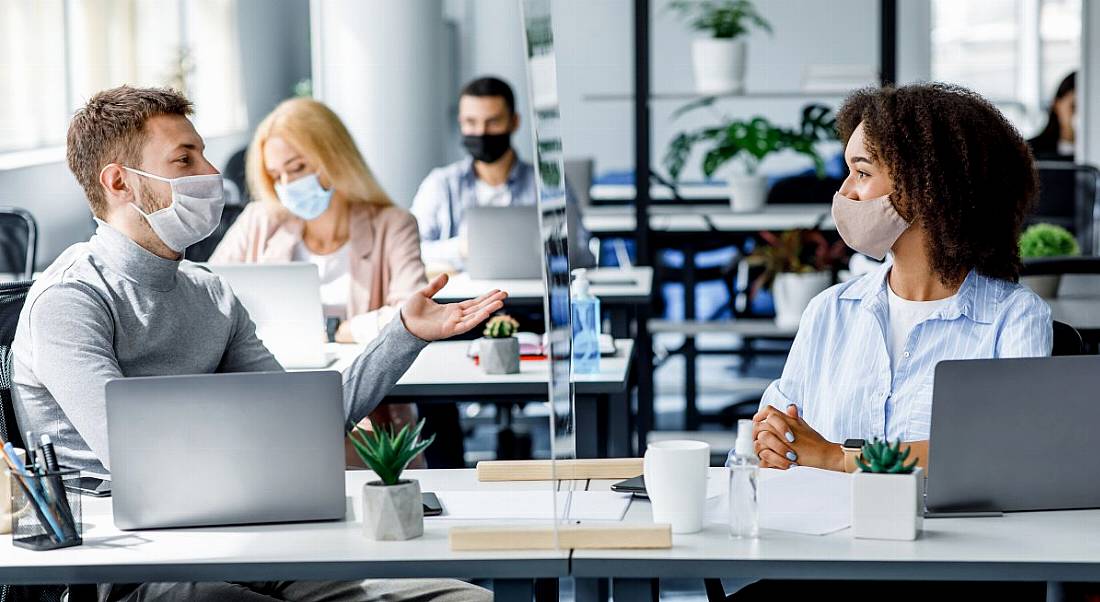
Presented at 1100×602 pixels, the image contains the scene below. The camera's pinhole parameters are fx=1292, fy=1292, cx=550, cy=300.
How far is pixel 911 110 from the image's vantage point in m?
1.93

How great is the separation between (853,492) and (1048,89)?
8.52 meters

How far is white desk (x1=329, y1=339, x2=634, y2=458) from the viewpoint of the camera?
105 inches

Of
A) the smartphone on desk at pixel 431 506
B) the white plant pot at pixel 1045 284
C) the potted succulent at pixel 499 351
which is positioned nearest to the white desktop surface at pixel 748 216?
the white plant pot at pixel 1045 284

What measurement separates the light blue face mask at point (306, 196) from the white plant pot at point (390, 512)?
1.98 metres

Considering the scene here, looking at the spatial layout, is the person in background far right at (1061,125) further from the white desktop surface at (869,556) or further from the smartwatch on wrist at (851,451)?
the white desktop surface at (869,556)

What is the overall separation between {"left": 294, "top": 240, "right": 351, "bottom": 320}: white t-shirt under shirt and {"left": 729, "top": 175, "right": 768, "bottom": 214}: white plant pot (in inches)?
79.1

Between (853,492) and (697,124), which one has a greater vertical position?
(697,124)

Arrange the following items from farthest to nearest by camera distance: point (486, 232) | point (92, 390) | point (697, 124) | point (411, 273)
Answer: point (697, 124) < point (486, 232) < point (411, 273) < point (92, 390)

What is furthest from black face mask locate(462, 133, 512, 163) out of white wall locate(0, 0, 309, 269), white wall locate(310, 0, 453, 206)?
white wall locate(310, 0, 453, 206)

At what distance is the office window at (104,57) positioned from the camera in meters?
5.78

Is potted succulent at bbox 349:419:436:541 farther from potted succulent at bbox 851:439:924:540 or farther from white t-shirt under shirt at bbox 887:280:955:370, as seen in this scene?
white t-shirt under shirt at bbox 887:280:955:370

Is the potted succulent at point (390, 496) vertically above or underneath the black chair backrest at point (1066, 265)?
underneath

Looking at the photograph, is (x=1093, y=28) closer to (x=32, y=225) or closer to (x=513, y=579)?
(x=32, y=225)

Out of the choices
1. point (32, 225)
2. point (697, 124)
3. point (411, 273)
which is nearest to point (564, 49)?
point (697, 124)
